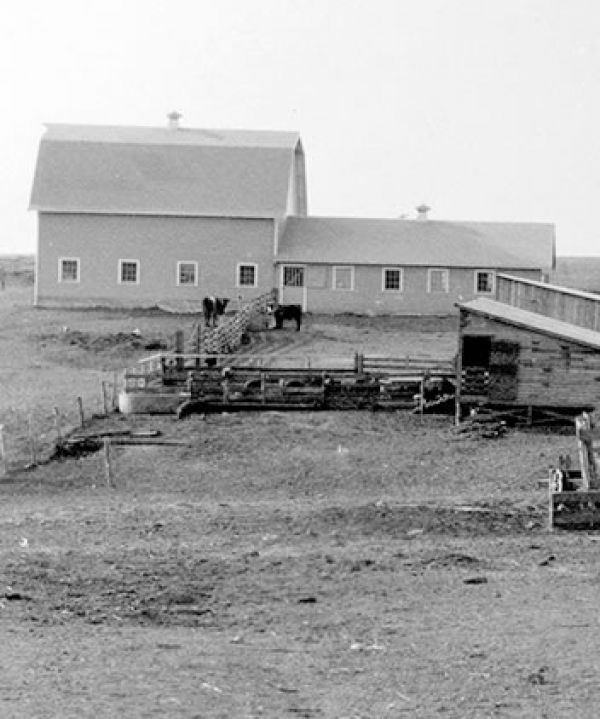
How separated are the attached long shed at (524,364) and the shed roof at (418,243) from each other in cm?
2735

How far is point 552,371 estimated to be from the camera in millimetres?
31859

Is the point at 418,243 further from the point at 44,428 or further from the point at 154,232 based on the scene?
the point at 44,428

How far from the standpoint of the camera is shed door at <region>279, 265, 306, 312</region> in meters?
60.1

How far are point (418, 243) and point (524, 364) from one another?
99.3ft

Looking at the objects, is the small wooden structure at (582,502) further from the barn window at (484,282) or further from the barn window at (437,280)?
the barn window at (484,282)

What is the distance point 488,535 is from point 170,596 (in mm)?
5013

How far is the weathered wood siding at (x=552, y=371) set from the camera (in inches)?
1241

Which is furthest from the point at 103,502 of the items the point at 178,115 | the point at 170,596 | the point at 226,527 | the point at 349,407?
the point at 178,115

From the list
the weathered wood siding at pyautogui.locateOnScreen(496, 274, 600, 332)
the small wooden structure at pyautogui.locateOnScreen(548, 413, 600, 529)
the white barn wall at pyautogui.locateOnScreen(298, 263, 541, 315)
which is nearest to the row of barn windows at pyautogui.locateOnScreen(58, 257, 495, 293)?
the white barn wall at pyautogui.locateOnScreen(298, 263, 541, 315)

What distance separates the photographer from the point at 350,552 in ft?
58.9

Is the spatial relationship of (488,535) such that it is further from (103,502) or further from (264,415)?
(264,415)

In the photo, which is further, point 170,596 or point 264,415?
point 264,415

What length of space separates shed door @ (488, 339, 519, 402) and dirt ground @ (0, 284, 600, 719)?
136cm

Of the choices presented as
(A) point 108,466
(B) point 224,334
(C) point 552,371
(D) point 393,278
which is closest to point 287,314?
(B) point 224,334
